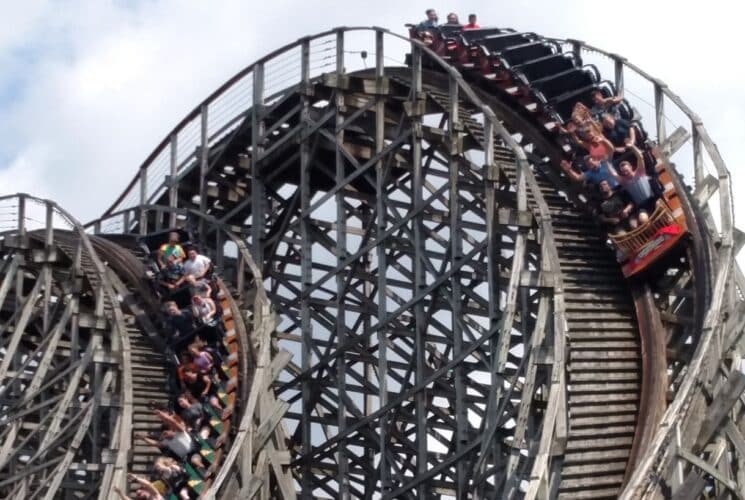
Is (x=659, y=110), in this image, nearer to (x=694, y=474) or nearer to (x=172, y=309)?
(x=694, y=474)

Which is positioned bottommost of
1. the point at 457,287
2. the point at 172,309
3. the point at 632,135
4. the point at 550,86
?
the point at 172,309

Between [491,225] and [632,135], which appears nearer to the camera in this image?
[632,135]

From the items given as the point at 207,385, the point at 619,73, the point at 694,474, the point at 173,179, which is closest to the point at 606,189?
the point at 619,73

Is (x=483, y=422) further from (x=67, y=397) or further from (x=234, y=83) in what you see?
(x=234, y=83)

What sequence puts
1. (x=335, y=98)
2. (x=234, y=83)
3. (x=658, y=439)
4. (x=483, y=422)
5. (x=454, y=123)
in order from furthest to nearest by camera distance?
(x=234, y=83) < (x=335, y=98) < (x=454, y=123) < (x=483, y=422) < (x=658, y=439)

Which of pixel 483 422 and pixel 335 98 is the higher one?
pixel 335 98

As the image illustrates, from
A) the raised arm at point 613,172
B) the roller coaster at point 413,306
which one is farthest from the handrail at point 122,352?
the raised arm at point 613,172

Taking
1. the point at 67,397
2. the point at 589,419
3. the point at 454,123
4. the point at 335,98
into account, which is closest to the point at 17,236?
the point at 67,397
